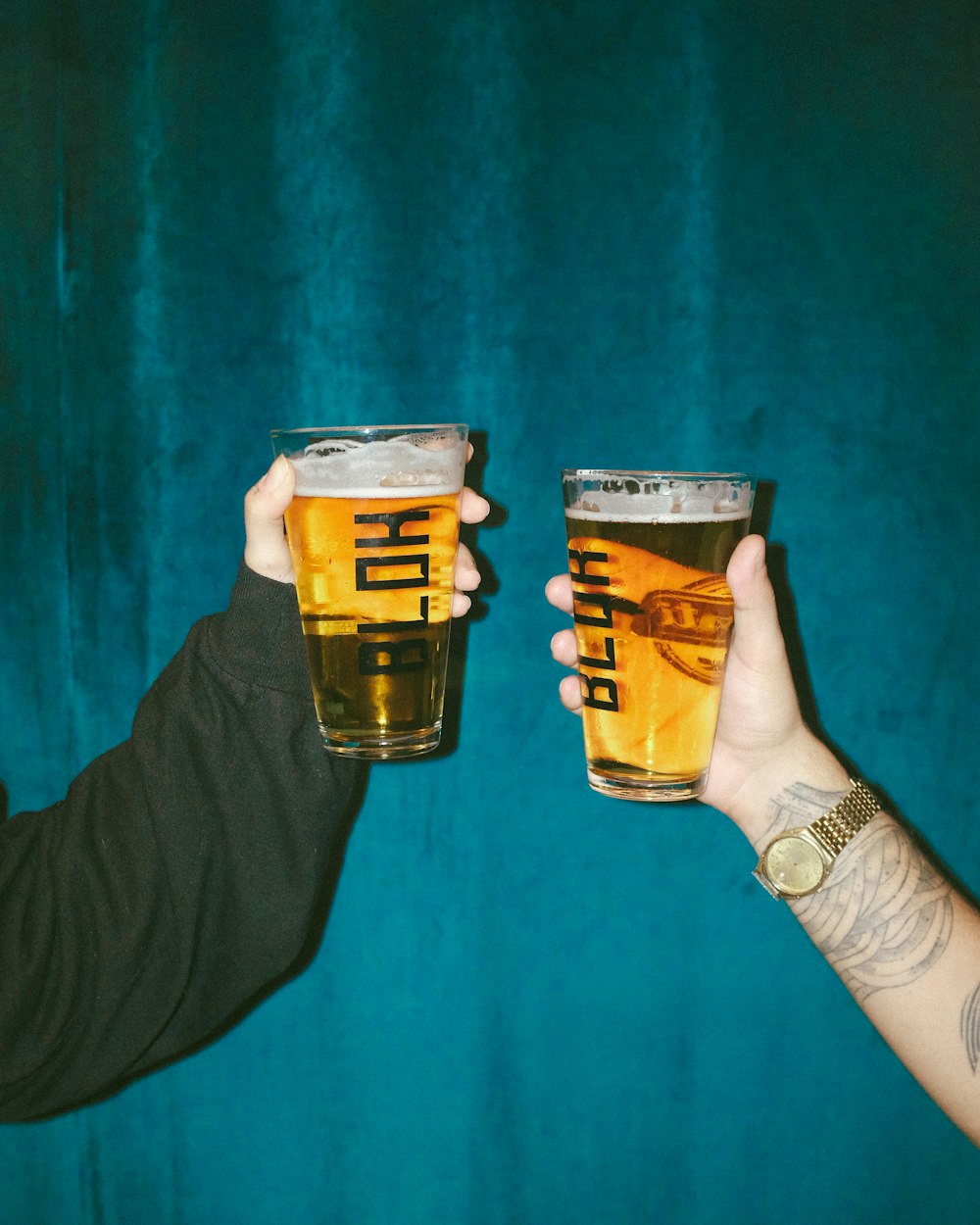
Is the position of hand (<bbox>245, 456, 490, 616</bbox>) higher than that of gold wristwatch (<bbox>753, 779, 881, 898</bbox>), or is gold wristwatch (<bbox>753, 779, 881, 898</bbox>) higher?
hand (<bbox>245, 456, 490, 616</bbox>)

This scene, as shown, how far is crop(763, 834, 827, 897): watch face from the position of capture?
3.64 ft

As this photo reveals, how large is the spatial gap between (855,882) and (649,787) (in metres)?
0.32

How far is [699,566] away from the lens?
3.08 ft

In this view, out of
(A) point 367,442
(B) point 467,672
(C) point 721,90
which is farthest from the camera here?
(B) point 467,672

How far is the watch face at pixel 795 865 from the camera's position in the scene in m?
1.11

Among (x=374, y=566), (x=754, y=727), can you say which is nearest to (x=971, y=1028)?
(x=754, y=727)

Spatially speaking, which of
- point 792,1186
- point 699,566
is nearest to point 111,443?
point 699,566

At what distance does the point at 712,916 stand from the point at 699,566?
745 millimetres

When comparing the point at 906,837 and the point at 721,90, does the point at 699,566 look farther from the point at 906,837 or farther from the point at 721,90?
the point at 721,90

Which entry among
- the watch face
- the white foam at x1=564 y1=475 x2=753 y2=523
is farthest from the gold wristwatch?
the white foam at x1=564 y1=475 x2=753 y2=523

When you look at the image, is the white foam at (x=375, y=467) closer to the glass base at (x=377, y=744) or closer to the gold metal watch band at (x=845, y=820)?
the glass base at (x=377, y=744)

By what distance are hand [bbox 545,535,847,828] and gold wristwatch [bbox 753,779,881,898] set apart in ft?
0.15

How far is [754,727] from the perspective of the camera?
117cm

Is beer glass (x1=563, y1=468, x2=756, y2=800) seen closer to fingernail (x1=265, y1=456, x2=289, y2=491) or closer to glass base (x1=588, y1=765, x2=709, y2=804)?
glass base (x1=588, y1=765, x2=709, y2=804)
